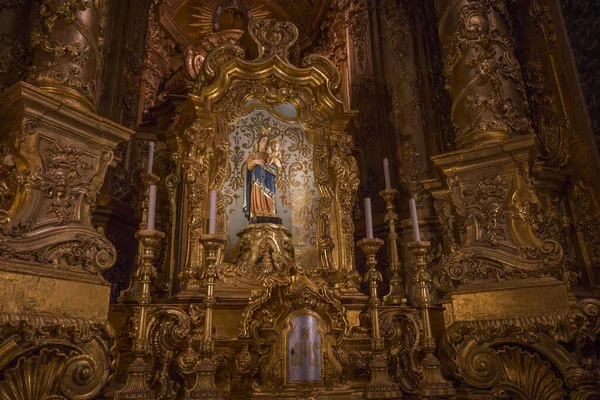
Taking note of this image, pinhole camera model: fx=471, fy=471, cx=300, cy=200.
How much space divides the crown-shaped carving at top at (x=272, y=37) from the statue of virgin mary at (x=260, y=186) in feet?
2.78

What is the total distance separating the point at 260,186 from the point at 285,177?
331 millimetres

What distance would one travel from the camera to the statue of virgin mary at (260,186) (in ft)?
13.9

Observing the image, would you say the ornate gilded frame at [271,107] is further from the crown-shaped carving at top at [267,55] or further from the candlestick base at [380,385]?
the candlestick base at [380,385]

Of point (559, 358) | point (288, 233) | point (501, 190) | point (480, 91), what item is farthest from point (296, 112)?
point (559, 358)

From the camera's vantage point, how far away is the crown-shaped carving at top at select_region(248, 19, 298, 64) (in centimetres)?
460

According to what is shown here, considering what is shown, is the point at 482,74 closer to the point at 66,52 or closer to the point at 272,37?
the point at 272,37

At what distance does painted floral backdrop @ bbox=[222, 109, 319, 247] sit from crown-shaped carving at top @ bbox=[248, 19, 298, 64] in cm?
58

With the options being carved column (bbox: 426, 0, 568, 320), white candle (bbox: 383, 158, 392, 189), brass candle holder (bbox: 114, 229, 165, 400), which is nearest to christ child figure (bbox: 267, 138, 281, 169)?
white candle (bbox: 383, 158, 392, 189)

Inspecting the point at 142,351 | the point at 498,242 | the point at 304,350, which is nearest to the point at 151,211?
the point at 142,351

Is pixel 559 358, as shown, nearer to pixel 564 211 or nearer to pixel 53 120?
pixel 564 211

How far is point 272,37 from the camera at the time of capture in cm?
466

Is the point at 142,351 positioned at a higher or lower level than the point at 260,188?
lower

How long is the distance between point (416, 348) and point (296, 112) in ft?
8.27

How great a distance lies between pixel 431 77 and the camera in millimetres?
5379
